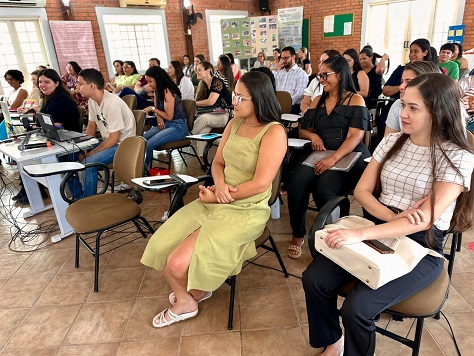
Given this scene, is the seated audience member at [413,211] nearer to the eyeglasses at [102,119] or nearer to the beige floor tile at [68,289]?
the beige floor tile at [68,289]

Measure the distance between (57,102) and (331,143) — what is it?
2.43 m

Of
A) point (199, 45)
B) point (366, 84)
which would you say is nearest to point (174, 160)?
point (366, 84)

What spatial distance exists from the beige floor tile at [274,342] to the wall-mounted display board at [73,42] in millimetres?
6254

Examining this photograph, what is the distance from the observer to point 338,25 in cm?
769

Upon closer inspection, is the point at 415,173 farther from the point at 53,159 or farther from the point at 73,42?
the point at 73,42

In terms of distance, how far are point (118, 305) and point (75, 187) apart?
137 cm

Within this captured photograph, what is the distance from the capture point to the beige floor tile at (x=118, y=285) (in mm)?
1957

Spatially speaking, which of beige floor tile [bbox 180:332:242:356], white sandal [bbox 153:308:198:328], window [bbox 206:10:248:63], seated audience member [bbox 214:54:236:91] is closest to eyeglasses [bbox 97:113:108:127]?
white sandal [bbox 153:308:198:328]

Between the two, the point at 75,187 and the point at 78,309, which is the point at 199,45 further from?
the point at 78,309

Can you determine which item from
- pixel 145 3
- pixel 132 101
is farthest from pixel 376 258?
pixel 145 3

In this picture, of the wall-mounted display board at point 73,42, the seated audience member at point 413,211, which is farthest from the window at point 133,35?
the seated audience member at point 413,211

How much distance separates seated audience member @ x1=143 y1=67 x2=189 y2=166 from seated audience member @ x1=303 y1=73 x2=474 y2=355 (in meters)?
2.39

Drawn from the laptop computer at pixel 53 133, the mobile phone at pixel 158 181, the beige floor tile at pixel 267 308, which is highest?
the laptop computer at pixel 53 133

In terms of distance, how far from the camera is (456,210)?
1329mm
